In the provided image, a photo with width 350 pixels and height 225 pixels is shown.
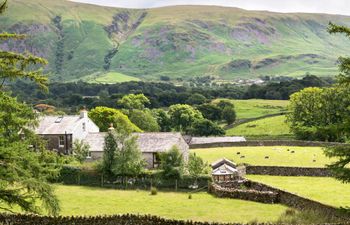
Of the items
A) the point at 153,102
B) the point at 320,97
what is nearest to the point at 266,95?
the point at 153,102

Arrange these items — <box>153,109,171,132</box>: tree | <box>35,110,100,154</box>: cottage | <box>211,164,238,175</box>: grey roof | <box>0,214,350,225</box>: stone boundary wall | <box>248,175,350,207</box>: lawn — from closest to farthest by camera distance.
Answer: <box>0,214,350,225</box>: stone boundary wall < <box>248,175,350,207</box>: lawn < <box>211,164,238,175</box>: grey roof < <box>35,110,100,154</box>: cottage < <box>153,109,171,132</box>: tree

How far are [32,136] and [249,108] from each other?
13721 centimetres

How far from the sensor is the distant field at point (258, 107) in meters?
146

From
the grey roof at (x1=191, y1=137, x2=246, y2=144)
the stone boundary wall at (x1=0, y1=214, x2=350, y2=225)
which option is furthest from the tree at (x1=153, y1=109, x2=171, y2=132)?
the stone boundary wall at (x1=0, y1=214, x2=350, y2=225)

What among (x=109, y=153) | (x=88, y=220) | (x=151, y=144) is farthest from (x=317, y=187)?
(x=88, y=220)

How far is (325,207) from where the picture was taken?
3584cm

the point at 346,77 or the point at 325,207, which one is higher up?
the point at 346,77

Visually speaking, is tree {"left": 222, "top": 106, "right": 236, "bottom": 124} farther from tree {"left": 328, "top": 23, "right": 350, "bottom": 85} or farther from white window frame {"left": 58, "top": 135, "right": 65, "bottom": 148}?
tree {"left": 328, "top": 23, "right": 350, "bottom": 85}

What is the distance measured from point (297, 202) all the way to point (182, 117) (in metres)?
91.7

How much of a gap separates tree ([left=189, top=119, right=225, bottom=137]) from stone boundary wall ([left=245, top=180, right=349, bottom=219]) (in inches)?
2874

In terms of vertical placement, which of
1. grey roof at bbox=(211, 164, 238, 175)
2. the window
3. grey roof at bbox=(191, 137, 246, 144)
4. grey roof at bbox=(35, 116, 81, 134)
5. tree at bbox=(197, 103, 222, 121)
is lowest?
grey roof at bbox=(211, 164, 238, 175)

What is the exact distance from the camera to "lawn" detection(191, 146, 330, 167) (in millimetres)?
65562

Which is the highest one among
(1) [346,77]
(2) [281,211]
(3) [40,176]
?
(1) [346,77]

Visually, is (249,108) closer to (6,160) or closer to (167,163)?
(167,163)
